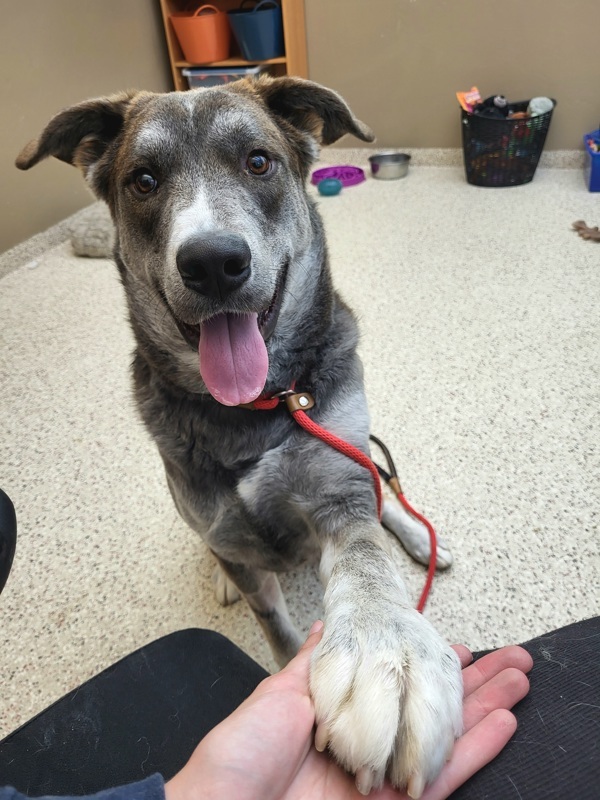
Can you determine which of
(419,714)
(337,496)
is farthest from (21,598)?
(419,714)

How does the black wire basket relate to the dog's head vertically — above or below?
below

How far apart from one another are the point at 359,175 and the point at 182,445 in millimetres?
3556

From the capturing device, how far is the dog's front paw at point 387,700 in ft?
2.13

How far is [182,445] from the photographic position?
1.14 metres

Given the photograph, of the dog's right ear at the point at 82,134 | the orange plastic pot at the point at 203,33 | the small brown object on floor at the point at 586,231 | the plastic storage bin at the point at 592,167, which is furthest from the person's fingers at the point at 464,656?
the orange plastic pot at the point at 203,33

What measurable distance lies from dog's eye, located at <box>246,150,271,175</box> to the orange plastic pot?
3.62 m

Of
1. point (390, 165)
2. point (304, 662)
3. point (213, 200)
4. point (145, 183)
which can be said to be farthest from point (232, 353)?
point (390, 165)

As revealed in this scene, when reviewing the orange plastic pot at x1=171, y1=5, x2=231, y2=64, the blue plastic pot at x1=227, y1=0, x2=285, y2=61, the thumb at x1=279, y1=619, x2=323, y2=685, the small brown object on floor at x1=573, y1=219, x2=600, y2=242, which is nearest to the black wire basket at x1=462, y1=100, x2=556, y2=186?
the small brown object on floor at x1=573, y1=219, x2=600, y2=242

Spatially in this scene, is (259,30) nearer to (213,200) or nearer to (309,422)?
(213,200)

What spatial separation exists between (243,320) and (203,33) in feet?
12.9

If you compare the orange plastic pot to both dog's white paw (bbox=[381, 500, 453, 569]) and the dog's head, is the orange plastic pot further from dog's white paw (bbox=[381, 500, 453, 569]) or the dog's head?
dog's white paw (bbox=[381, 500, 453, 569])

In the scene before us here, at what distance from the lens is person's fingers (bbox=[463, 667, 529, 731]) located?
0.75 meters

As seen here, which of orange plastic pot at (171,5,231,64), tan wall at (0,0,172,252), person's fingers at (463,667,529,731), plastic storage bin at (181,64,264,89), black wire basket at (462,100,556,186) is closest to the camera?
person's fingers at (463,667,529,731)

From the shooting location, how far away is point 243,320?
1.05 m
